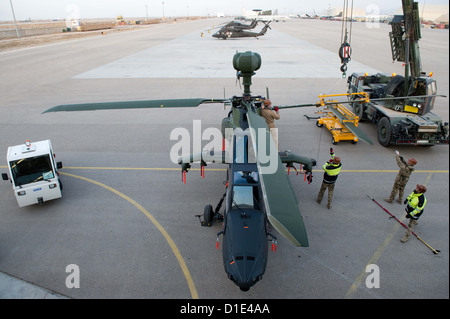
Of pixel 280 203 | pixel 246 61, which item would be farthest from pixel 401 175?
pixel 280 203

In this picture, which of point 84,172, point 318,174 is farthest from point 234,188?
point 84,172

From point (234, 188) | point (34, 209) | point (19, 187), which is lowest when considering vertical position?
point (34, 209)

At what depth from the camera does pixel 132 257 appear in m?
7.23

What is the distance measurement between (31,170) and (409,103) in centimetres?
1455

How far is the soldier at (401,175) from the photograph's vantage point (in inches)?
327

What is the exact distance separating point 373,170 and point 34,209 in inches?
473

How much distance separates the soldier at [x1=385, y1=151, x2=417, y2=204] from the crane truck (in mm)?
3016

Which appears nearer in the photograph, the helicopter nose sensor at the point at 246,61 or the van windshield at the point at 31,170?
the helicopter nose sensor at the point at 246,61

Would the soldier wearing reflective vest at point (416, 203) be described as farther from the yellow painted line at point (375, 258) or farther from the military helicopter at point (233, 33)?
the military helicopter at point (233, 33)

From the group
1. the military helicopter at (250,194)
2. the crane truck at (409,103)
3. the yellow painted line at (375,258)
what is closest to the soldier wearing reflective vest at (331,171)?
the military helicopter at (250,194)

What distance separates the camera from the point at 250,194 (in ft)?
20.8

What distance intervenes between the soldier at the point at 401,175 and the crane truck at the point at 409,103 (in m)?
3.02

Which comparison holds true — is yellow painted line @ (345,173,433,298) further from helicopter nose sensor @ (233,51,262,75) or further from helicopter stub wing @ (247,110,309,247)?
helicopter nose sensor @ (233,51,262,75)
